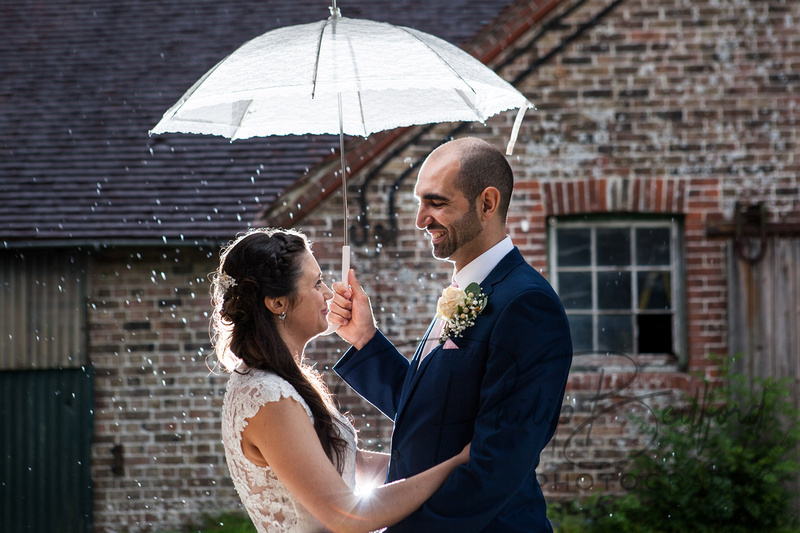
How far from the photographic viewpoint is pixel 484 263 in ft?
8.46

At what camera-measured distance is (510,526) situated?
2387 mm

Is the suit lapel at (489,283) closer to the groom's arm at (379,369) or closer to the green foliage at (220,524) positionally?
the groom's arm at (379,369)

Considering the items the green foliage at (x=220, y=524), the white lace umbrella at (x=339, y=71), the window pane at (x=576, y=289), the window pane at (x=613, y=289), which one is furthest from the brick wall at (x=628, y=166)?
the white lace umbrella at (x=339, y=71)

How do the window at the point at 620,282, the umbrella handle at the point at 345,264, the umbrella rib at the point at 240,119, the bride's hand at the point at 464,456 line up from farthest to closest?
1. the window at the point at 620,282
2. the umbrella rib at the point at 240,119
3. the umbrella handle at the point at 345,264
4. the bride's hand at the point at 464,456

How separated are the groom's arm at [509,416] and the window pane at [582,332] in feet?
15.4

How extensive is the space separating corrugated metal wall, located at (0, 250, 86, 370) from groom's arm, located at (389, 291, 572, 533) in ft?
18.5

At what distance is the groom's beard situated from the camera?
8.23 feet

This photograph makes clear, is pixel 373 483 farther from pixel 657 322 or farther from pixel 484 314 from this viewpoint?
pixel 657 322

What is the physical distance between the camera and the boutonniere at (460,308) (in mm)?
2451

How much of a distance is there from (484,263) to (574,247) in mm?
4606

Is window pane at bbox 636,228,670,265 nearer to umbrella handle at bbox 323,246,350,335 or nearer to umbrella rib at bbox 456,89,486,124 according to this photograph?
umbrella rib at bbox 456,89,486,124

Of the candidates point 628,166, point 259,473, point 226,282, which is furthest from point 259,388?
point 628,166

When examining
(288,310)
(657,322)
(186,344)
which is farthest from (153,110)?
(288,310)

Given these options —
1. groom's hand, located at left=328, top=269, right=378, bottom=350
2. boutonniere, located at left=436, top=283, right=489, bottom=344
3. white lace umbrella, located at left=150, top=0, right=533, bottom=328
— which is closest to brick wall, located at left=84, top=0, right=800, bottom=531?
white lace umbrella, located at left=150, top=0, right=533, bottom=328
